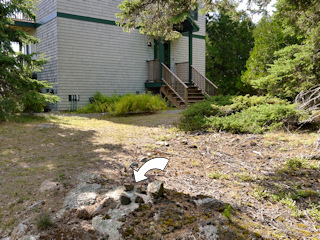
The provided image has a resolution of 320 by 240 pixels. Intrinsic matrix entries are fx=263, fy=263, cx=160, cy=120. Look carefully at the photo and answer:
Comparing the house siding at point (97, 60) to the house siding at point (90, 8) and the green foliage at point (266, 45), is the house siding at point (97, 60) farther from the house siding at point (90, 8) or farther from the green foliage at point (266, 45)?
the green foliage at point (266, 45)

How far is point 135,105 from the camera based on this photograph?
10320 mm

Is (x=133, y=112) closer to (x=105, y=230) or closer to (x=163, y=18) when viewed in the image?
(x=163, y=18)

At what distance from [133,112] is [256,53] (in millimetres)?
7805

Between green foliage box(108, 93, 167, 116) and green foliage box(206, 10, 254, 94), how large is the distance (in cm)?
1325

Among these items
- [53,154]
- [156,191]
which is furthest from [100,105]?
[156,191]

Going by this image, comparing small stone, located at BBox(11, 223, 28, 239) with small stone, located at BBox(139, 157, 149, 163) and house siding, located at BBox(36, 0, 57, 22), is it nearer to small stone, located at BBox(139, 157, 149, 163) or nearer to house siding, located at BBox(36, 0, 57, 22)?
small stone, located at BBox(139, 157, 149, 163)

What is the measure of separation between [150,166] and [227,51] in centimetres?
2051

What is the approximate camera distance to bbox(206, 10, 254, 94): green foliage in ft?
73.1

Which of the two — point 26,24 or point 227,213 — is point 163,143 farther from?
point 26,24

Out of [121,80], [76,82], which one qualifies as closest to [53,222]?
[76,82]

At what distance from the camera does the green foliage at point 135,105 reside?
9898mm

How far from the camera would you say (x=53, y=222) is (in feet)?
7.72

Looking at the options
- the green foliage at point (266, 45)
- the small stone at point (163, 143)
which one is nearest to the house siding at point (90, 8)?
the green foliage at point (266, 45)

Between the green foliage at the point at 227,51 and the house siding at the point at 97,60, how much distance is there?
10.1 metres
